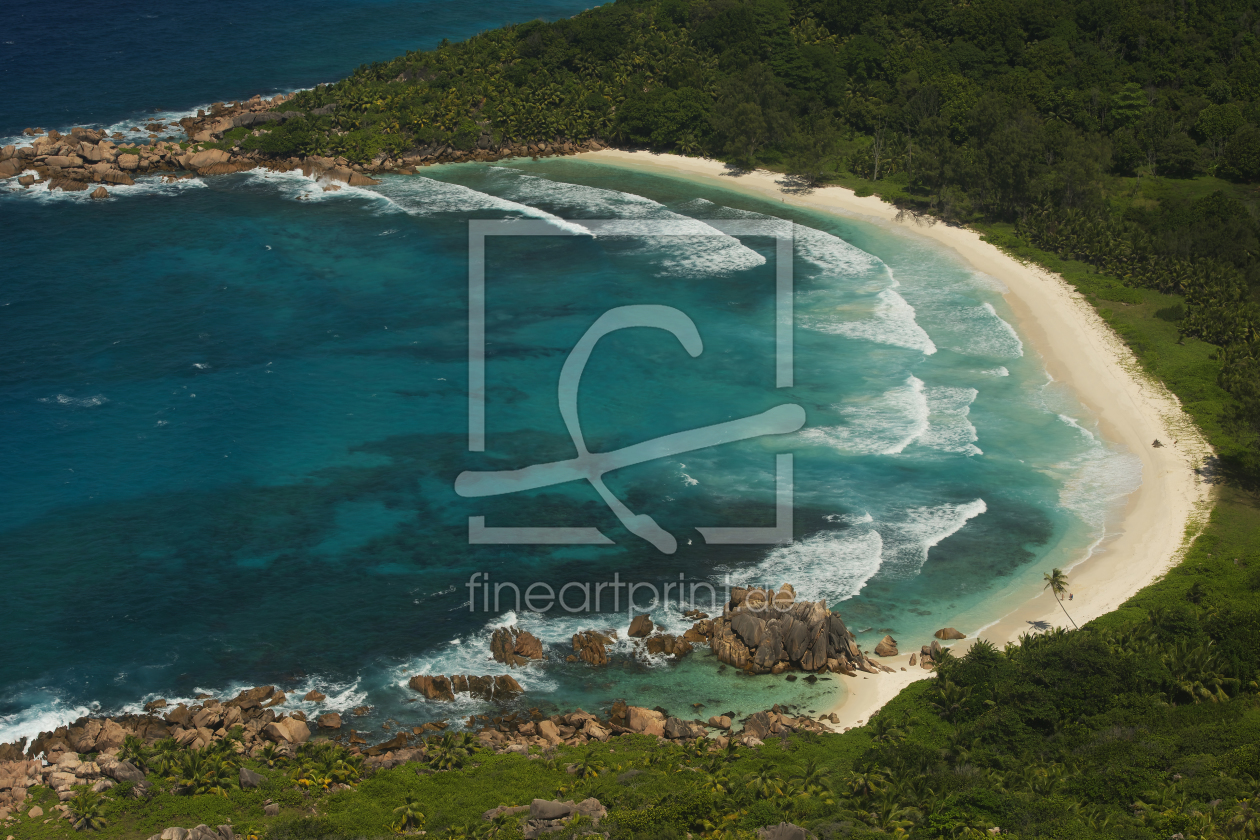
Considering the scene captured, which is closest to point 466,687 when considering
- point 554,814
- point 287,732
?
point 287,732

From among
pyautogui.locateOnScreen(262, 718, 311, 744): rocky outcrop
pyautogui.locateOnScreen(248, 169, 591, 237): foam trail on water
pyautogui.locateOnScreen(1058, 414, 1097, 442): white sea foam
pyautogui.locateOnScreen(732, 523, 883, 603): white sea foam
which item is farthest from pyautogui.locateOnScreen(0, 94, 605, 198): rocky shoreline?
pyautogui.locateOnScreen(262, 718, 311, 744): rocky outcrop

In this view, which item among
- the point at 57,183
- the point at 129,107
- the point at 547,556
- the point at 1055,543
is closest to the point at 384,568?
the point at 547,556

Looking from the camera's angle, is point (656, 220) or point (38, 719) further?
point (656, 220)

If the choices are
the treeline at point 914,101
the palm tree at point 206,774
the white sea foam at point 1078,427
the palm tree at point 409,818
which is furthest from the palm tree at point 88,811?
the treeline at point 914,101

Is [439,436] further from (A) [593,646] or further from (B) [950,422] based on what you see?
(B) [950,422]

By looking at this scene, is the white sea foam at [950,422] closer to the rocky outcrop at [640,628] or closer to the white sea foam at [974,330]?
the white sea foam at [974,330]

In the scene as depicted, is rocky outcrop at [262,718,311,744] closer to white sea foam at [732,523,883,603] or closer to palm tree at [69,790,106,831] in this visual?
palm tree at [69,790,106,831]
